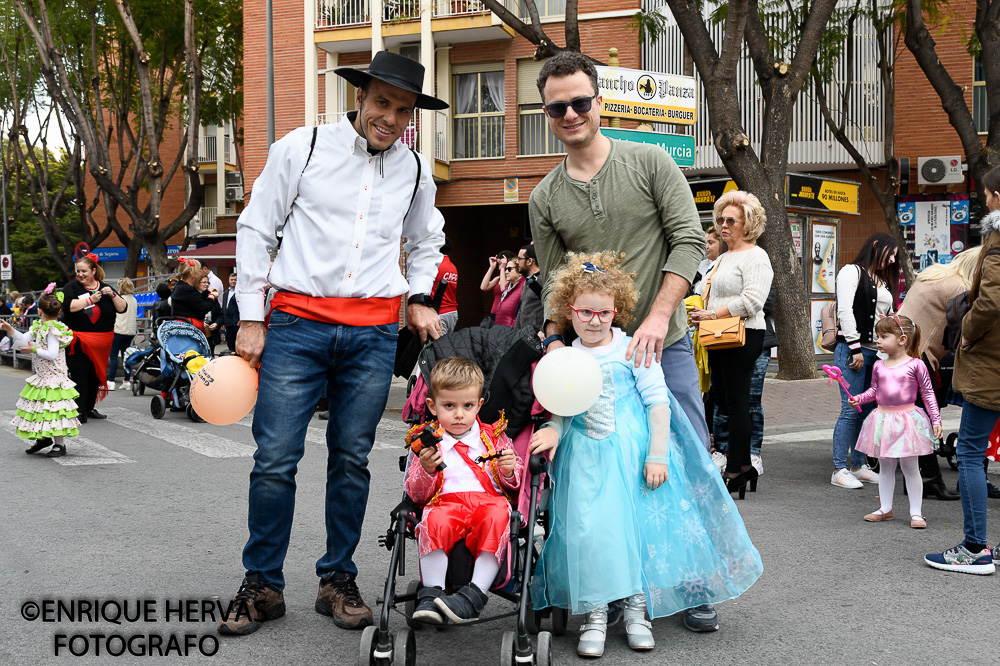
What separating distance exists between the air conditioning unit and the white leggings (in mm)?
16738

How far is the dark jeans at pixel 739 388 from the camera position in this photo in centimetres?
660

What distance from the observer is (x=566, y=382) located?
136 inches

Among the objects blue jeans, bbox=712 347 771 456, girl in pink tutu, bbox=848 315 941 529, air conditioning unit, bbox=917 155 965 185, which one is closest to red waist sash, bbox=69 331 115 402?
blue jeans, bbox=712 347 771 456

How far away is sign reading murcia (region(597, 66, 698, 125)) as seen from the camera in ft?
38.8

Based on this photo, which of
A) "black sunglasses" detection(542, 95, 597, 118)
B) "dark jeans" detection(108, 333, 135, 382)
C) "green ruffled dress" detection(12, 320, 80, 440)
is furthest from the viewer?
"dark jeans" detection(108, 333, 135, 382)

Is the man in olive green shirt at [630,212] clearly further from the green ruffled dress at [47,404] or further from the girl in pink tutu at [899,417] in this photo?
the green ruffled dress at [47,404]

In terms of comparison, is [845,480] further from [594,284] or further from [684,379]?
[594,284]

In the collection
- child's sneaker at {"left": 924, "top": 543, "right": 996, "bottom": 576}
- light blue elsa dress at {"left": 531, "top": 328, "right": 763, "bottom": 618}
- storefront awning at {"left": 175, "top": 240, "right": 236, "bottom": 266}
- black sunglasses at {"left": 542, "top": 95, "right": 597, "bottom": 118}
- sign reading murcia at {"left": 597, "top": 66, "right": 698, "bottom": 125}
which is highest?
sign reading murcia at {"left": 597, "top": 66, "right": 698, "bottom": 125}

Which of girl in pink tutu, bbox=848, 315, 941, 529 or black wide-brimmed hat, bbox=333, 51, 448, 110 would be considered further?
girl in pink tutu, bbox=848, 315, 941, 529

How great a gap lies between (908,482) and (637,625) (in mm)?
2963

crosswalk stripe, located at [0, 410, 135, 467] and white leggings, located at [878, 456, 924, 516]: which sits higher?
white leggings, located at [878, 456, 924, 516]

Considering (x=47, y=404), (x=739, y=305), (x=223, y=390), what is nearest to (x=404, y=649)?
(x=223, y=390)

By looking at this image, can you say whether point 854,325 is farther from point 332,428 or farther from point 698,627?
point 332,428

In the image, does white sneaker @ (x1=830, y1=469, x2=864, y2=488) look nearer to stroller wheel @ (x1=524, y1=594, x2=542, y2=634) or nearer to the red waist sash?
stroller wheel @ (x1=524, y1=594, x2=542, y2=634)
